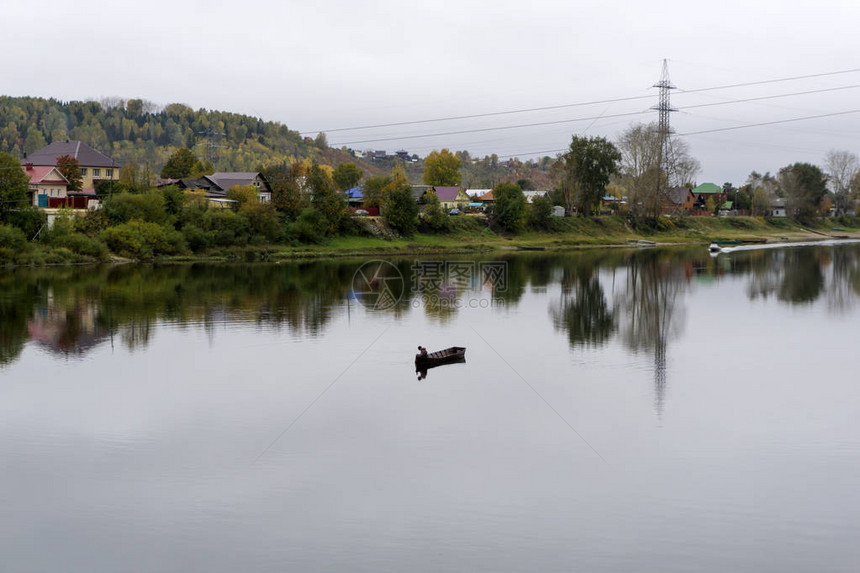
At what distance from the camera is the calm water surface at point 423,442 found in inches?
514

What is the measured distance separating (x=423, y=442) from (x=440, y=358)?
8.27 metres

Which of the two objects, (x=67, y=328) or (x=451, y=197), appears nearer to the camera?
(x=67, y=328)

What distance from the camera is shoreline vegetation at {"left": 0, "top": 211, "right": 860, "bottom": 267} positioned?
6212 cm

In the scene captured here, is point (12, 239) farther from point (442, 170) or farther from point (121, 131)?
point (121, 131)

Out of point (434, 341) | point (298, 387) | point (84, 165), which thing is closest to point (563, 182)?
point (84, 165)

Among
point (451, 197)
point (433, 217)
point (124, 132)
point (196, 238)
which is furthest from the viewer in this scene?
point (124, 132)

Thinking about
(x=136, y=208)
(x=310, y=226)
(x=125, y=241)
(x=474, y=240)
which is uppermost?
(x=136, y=208)

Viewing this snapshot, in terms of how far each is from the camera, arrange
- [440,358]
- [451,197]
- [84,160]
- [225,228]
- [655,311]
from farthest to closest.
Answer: [451,197] → [84,160] → [225,228] → [655,311] → [440,358]

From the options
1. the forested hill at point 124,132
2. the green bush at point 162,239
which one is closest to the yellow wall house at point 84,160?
the green bush at point 162,239

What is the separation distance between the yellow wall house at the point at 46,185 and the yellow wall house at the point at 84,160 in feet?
15.5

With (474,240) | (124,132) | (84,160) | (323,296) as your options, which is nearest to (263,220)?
(84,160)

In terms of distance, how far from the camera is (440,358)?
26.3 meters

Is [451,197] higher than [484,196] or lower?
lower

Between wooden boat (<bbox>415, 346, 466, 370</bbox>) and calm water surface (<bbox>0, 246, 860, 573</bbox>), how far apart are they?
0.36 meters
